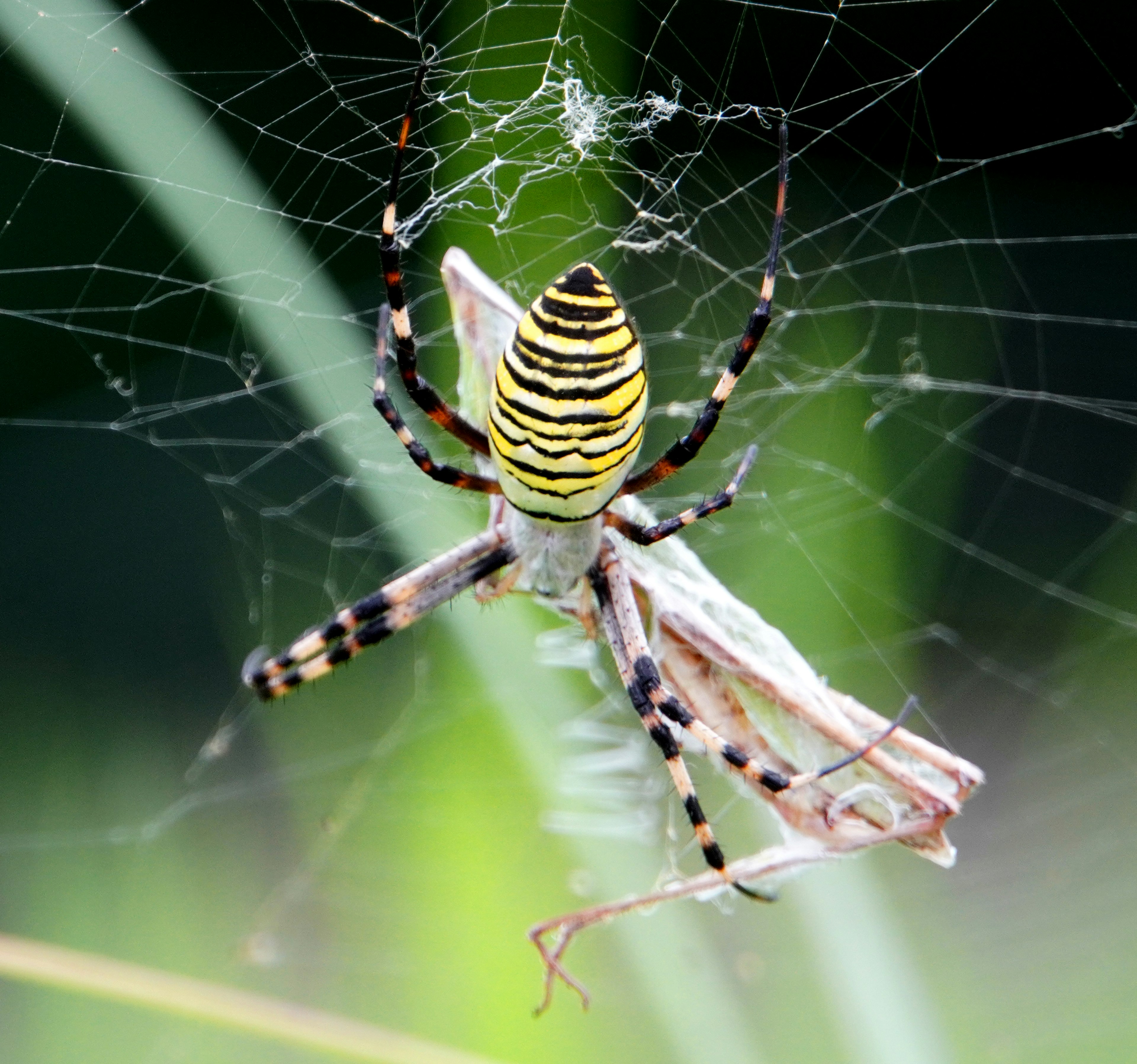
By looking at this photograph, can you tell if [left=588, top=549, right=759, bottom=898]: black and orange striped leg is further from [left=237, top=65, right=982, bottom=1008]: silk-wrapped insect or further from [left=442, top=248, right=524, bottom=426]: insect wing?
[left=442, top=248, right=524, bottom=426]: insect wing

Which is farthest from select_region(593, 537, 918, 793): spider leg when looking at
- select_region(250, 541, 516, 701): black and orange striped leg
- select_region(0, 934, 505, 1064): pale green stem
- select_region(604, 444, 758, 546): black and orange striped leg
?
select_region(0, 934, 505, 1064): pale green stem

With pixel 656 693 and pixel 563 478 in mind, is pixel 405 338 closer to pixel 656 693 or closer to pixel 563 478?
pixel 563 478

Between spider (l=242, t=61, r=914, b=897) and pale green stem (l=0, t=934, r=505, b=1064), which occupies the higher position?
spider (l=242, t=61, r=914, b=897)

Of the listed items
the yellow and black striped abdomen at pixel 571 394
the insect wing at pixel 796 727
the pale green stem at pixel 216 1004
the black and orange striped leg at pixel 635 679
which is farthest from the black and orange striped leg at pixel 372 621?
the pale green stem at pixel 216 1004

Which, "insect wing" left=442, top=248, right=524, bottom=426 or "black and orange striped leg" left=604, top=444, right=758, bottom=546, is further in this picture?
"insect wing" left=442, top=248, right=524, bottom=426

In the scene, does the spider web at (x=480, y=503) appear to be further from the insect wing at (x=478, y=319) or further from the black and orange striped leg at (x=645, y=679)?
the black and orange striped leg at (x=645, y=679)

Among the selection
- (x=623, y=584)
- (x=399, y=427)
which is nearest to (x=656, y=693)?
(x=623, y=584)
